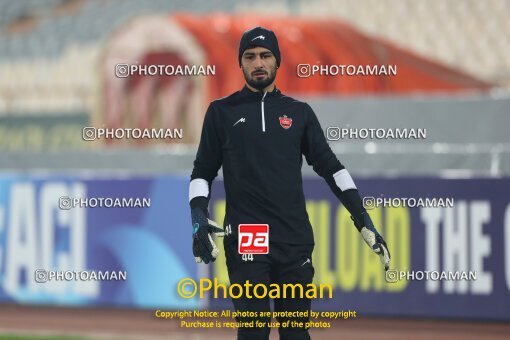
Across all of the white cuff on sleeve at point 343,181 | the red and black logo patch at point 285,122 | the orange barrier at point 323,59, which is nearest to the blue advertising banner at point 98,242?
the orange barrier at point 323,59

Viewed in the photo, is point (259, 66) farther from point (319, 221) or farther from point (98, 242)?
point (98, 242)

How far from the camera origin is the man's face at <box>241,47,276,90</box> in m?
5.07

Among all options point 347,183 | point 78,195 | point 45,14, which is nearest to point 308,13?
point 45,14

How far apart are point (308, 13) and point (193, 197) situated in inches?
749

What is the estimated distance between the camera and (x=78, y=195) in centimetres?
1287

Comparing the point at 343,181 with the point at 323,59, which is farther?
the point at 323,59

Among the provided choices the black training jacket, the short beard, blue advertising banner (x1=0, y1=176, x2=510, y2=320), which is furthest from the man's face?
blue advertising banner (x1=0, y1=176, x2=510, y2=320)

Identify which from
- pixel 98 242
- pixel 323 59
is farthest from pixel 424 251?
pixel 323 59

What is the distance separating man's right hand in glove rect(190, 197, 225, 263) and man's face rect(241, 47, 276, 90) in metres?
0.64

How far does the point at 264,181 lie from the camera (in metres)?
5.05

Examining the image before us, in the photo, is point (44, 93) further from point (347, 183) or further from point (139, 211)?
point (347, 183)

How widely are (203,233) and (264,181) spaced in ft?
1.27

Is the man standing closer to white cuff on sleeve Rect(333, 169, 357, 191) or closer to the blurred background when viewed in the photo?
white cuff on sleeve Rect(333, 169, 357, 191)

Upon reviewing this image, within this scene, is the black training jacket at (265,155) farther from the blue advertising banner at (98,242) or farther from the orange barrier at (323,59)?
the orange barrier at (323,59)
